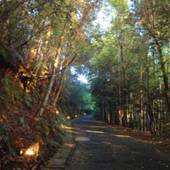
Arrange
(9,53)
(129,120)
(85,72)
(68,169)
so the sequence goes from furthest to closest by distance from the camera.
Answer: (85,72), (129,120), (9,53), (68,169)

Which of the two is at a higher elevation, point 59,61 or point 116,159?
point 59,61

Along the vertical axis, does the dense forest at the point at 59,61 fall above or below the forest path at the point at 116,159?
above

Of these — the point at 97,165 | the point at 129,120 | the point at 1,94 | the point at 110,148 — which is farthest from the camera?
the point at 129,120

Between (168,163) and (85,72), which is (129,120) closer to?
(85,72)

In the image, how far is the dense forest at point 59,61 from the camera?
37.7 feet

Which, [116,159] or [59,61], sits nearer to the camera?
[116,159]

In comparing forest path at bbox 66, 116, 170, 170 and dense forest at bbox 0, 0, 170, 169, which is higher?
dense forest at bbox 0, 0, 170, 169

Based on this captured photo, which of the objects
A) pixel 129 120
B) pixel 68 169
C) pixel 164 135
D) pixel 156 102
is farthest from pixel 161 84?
pixel 68 169

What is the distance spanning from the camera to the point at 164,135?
948 inches

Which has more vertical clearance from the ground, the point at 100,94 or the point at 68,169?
the point at 100,94

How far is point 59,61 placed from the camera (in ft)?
85.1

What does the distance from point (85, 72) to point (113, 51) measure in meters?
9.10

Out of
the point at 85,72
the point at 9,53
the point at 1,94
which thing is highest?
the point at 85,72

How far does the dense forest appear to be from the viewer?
1148 centimetres
